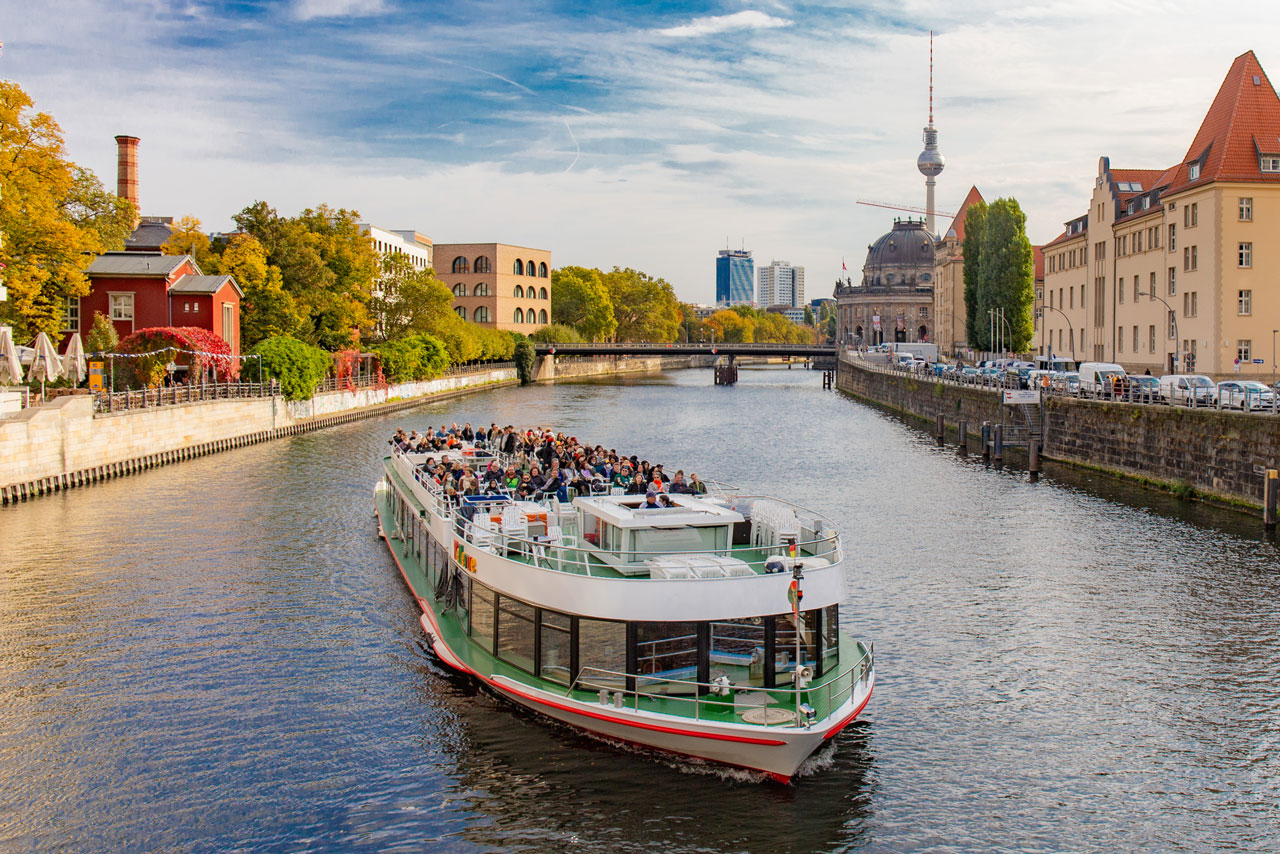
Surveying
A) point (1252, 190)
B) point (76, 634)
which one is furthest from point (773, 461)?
point (76, 634)

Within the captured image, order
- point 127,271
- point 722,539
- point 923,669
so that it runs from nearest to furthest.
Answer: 1. point 722,539
2. point 923,669
3. point 127,271

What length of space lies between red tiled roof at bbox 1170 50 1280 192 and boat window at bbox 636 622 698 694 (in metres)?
51.8

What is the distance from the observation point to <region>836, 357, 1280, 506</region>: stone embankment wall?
3744 cm

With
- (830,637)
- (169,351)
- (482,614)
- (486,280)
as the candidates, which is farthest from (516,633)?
(486,280)

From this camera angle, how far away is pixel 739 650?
16828 millimetres

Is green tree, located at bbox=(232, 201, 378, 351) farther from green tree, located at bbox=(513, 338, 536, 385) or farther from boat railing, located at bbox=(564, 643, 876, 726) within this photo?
boat railing, located at bbox=(564, 643, 876, 726)

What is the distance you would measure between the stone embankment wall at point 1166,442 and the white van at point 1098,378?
764 mm

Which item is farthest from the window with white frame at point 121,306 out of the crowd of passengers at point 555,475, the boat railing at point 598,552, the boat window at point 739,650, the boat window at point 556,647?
the boat window at point 739,650

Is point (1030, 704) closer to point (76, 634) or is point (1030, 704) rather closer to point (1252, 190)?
point (76, 634)

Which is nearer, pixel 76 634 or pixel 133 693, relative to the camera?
pixel 133 693

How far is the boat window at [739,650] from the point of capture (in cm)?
1670

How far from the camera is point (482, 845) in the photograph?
49.8 ft

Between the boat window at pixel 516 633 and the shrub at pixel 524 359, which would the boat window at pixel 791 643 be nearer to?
the boat window at pixel 516 633

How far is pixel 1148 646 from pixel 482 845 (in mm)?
15481
